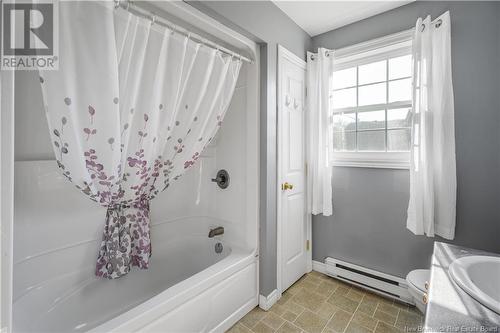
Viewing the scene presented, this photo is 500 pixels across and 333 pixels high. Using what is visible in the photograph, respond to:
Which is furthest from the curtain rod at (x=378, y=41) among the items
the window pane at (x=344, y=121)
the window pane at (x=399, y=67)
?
the window pane at (x=344, y=121)

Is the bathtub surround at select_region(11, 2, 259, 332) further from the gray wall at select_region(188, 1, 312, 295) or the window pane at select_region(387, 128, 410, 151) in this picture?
the window pane at select_region(387, 128, 410, 151)

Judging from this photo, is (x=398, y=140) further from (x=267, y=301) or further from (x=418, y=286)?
(x=267, y=301)

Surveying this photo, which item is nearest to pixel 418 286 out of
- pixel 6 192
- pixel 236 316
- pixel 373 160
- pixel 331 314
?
pixel 331 314

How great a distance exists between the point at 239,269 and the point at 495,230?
1.80 m

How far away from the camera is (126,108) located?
47.2 inches

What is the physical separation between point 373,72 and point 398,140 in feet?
2.21

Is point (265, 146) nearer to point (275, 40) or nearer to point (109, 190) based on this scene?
point (275, 40)

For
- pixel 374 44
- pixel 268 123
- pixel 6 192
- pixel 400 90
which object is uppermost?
pixel 374 44

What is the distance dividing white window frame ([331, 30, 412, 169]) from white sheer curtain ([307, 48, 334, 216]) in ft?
0.47

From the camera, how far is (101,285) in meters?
1.59

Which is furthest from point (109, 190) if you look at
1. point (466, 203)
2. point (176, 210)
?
point (466, 203)

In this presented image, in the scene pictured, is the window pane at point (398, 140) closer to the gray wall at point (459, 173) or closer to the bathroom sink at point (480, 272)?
the gray wall at point (459, 173)

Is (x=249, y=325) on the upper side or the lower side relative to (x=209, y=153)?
lower

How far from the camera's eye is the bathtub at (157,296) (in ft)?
3.98
